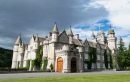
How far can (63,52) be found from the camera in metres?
43.2

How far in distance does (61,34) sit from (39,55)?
10.6m

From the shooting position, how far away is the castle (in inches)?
1721

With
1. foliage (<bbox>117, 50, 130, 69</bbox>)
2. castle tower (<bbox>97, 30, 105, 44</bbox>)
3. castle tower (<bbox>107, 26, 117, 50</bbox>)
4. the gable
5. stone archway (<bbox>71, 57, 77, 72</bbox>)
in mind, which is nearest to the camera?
stone archway (<bbox>71, 57, 77, 72</bbox>)

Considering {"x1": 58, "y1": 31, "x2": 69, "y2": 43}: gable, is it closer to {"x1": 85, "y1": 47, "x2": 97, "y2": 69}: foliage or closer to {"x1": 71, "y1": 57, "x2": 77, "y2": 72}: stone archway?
{"x1": 71, "y1": 57, "x2": 77, "y2": 72}: stone archway

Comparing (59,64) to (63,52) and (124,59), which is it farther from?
(124,59)

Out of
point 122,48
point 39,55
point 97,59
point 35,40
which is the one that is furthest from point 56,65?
point 122,48

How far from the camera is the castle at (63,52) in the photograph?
4372 cm

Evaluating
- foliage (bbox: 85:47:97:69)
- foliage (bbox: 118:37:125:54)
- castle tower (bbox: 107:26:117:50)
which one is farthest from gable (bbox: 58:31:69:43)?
foliage (bbox: 118:37:125:54)

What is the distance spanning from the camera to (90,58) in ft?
193

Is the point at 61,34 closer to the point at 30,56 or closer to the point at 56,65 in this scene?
the point at 56,65

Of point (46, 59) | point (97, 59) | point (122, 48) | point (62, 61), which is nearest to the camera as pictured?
point (62, 61)

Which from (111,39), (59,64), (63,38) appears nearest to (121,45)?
(111,39)

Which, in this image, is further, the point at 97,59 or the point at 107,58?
the point at 107,58

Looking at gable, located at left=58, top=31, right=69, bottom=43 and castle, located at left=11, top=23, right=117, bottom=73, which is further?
gable, located at left=58, top=31, right=69, bottom=43
